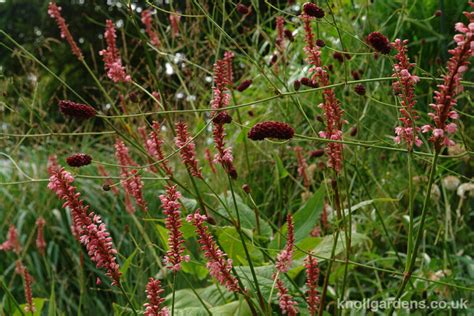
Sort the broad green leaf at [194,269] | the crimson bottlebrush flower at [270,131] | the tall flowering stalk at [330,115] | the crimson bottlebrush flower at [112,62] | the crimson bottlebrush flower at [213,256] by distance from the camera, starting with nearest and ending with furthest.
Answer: the crimson bottlebrush flower at [270,131] < the crimson bottlebrush flower at [213,256] < the tall flowering stalk at [330,115] < the crimson bottlebrush flower at [112,62] < the broad green leaf at [194,269]

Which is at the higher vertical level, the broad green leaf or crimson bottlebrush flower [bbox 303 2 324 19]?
crimson bottlebrush flower [bbox 303 2 324 19]

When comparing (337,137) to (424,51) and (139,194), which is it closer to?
(139,194)

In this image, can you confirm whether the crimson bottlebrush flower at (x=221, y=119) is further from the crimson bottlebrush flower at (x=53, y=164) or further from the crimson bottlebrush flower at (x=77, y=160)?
the crimson bottlebrush flower at (x=53, y=164)

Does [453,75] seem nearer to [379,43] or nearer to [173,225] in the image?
[379,43]

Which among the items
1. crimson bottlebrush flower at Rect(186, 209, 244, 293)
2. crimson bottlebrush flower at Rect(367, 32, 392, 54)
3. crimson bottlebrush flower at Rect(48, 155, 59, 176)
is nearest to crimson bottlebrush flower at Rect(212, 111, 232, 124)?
crimson bottlebrush flower at Rect(186, 209, 244, 293)

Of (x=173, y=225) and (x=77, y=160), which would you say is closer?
(x=173, y=225)

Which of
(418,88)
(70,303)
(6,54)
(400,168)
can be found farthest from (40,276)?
(6,54)

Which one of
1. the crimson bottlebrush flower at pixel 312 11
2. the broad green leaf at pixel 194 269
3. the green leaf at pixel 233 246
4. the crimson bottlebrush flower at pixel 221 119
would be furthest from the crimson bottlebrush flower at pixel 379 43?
the broad green leaf at pixel 194 269

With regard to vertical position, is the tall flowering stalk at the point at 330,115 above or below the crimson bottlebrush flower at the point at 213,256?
above

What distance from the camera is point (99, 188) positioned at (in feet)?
12.4

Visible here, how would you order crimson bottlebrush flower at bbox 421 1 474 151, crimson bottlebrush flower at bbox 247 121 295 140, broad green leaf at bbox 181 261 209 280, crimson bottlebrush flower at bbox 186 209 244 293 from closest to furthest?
crimson bottlebrush flower at bbox 421 1 474 151 → crimson bottlebrush flower at bbox 247 121 295 140 → crimson bottlebrush flower at bbox 186 209 244 293 → broad green leaf at bbox 181 261 209 280

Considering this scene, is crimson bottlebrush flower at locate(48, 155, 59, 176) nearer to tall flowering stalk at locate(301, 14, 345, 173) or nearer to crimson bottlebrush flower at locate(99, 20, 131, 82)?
crimson bottlebrush flower at locate(99, 20, 131, 82)

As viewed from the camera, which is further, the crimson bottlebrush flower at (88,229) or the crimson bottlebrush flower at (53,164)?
the crimson bottlebrush flower at (53,164)

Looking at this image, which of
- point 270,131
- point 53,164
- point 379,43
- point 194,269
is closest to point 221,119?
point 270,131
